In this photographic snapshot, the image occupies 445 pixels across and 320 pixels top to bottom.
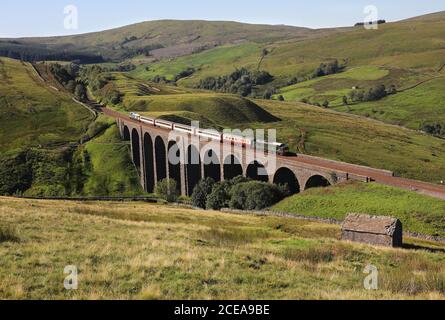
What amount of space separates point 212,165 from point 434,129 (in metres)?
104

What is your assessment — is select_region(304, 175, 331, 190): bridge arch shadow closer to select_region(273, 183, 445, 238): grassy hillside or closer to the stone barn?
select_region(273, 183, 445, 238): grassy hillside

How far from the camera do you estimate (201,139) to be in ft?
252

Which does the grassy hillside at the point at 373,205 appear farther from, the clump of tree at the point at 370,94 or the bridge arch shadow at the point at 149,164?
the clump of tree at the point at 370,94

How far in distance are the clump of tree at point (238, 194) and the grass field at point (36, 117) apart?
53.6 meters

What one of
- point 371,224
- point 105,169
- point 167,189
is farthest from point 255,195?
point 105,169

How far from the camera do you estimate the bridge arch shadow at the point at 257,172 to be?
227ft

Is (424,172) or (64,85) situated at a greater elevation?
(64,85)

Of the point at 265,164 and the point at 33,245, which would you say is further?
the point at 265,164

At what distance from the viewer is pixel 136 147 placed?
10256 cm

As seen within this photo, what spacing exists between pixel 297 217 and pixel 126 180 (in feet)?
163

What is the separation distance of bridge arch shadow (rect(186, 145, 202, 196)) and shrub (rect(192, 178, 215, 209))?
8.33m

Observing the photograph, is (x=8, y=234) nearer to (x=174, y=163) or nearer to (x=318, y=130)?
(x=174, y=163)
